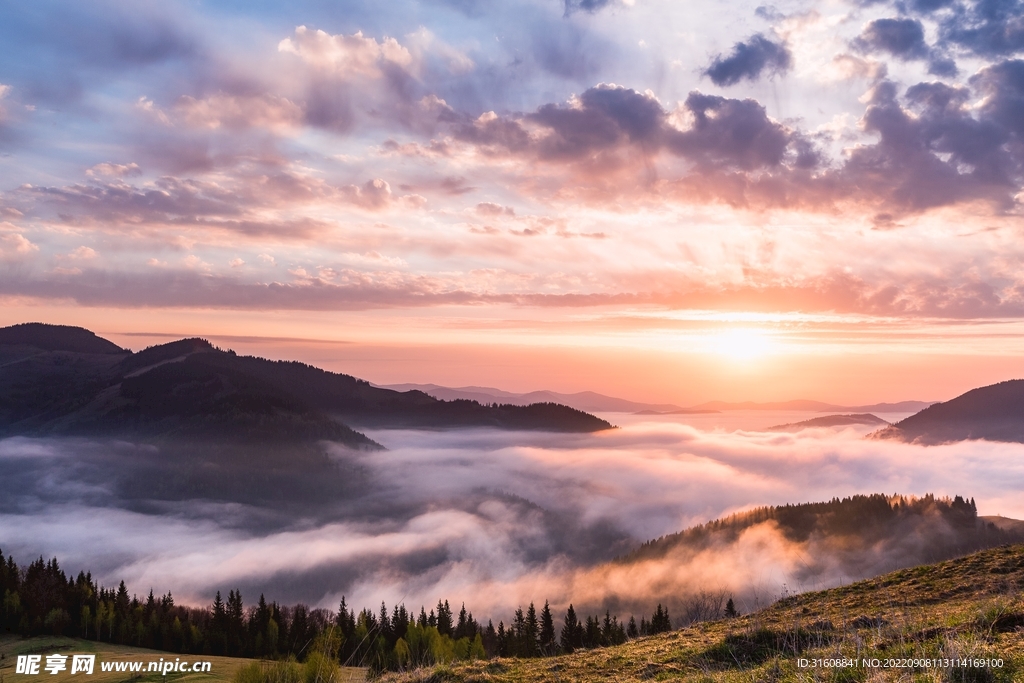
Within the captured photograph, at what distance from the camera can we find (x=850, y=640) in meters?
18.3

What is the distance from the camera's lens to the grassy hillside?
12258 mm

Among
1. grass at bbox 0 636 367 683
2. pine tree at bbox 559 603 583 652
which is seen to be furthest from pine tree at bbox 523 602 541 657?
grass at bbox 0 636 367 683

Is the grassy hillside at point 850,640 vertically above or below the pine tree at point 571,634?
above

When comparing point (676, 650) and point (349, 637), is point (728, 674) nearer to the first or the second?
point (676, 650)

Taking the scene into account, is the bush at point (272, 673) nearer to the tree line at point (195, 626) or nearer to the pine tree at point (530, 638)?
the pine tree at point (530, 638)

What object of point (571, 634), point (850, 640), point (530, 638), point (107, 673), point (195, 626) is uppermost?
point (850, 640)

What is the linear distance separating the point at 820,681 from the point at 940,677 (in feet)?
6.86

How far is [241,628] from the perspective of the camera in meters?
129

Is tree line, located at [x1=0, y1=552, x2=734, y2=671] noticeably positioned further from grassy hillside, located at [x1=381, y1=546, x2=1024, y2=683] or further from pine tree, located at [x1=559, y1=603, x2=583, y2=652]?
grassy hillside, located at [x1=381, y1=546, x2=1024, y2=683]

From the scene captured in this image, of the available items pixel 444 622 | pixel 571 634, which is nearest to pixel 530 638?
pixel 571 634

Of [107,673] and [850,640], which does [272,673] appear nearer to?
[850,640]

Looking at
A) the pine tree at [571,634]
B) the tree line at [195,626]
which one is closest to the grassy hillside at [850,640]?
the pine tree at [571,634]

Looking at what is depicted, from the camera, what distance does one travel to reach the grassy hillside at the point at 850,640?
12258 millimetres

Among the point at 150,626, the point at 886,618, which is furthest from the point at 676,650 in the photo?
the point at 150,626
